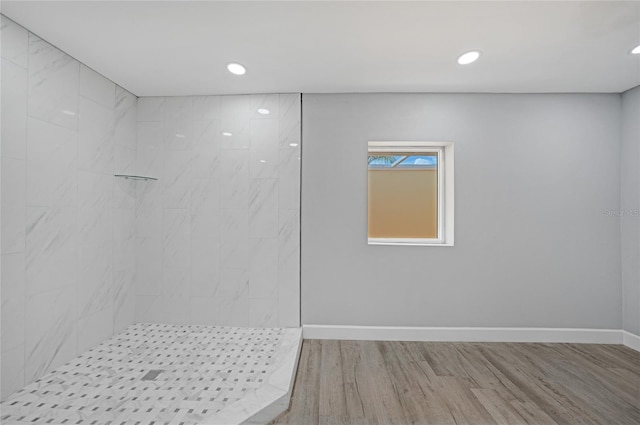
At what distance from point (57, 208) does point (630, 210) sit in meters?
4.41

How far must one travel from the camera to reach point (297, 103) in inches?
106

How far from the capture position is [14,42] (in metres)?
1.69

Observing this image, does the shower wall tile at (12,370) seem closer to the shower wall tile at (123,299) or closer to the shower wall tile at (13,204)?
the shower wall tile at (13,204)

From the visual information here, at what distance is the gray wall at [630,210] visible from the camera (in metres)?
2.48

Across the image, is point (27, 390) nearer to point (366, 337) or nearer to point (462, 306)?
point (366, 337)

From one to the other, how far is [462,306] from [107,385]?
106 inches

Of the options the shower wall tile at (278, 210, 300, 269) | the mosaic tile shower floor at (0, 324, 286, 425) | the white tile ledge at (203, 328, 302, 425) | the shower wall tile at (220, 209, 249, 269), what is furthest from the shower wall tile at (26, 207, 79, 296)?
the shower wall tile at (278, 210, 300, 269)

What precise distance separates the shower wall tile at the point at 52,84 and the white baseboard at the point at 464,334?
2.41m

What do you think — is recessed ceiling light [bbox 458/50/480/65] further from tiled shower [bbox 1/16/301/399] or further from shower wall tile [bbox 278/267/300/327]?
shower wall tile [bbox 278/267/300/327]

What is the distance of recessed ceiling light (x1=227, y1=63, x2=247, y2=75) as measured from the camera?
7.16ft

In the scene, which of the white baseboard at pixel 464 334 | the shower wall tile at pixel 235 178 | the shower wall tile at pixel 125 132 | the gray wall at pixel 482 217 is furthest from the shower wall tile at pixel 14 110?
the white baseboard at pixel 464 334

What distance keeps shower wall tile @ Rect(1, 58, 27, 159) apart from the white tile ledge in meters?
1.84

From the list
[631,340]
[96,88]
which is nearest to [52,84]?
[96,88]

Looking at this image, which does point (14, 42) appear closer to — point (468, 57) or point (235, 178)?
point (235, 178)
